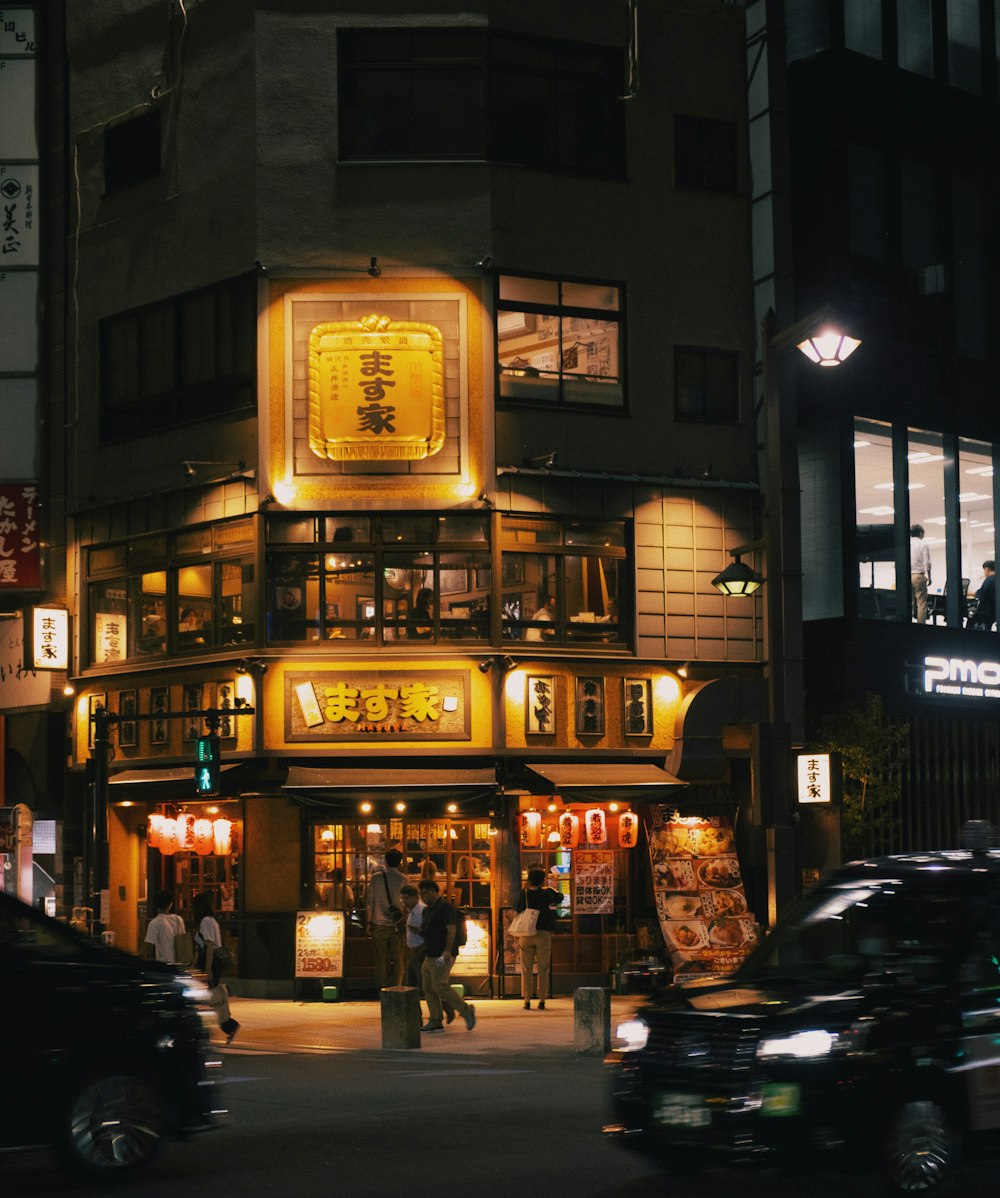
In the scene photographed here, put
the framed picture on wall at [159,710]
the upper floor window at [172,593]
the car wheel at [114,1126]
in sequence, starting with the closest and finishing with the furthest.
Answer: the car wheel at [114,1126] → the upper floor window at [172,593] → the framed picture on wall at [159,710]

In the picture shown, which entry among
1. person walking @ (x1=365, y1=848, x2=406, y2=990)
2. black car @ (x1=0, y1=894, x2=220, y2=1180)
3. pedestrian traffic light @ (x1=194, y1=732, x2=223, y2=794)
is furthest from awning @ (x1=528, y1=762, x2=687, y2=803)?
black car @ (x1=0, y1=894, x2=220, y2=1180)

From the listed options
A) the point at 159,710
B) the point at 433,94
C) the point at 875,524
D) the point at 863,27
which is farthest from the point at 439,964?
the point at 863,27

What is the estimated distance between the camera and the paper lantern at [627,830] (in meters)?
29.0

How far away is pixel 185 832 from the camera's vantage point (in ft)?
96.7

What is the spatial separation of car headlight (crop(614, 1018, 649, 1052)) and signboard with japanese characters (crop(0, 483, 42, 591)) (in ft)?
74.6

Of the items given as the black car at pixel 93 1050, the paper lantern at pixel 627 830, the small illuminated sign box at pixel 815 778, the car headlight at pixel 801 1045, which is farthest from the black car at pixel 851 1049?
the paper lantern at pixel 627 830

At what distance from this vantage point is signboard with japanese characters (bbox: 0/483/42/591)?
32406mm

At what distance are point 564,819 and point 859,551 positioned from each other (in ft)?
22.8

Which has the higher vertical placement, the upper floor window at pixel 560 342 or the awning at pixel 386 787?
the upper floor window at pixel 560 342

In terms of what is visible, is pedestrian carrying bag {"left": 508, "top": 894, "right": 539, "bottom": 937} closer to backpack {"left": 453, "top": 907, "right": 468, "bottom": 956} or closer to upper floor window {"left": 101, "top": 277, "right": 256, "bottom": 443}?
backpack {"left": 453, "top": 907, "right": 468, "bottom": 956}

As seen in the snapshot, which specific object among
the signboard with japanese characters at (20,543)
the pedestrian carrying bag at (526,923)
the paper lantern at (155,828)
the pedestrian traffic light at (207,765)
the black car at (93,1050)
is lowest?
the pedestrian carrying bag at (526,923)

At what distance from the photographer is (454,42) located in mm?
Result: 29125

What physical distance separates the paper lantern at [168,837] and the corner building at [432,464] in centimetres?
16

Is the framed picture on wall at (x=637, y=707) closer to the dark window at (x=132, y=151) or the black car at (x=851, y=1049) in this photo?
the dark window at (x=132, y=151)
